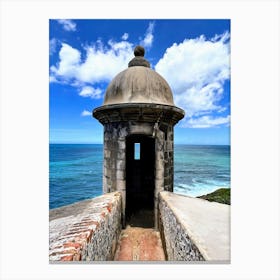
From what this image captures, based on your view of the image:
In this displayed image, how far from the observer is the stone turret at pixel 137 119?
4.26m

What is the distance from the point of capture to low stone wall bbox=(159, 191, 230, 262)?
6.50 ft

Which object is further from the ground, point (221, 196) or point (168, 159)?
point (168, 159)

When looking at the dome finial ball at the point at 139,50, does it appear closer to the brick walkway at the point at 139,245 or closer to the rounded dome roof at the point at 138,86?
the rounded dome roof at the point at 138,86

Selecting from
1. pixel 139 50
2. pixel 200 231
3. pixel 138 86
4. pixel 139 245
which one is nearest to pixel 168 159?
pixel 138 86

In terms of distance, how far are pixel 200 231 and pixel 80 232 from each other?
1170 mm

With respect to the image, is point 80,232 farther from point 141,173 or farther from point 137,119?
point 141,173

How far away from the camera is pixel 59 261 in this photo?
6.31 feet

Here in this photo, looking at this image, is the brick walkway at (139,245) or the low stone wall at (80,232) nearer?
the low stone wall at (80,232)

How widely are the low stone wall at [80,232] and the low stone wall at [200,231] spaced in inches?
34.7

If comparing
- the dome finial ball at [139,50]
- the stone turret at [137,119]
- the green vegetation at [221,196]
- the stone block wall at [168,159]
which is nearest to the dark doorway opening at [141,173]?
the stone block wall at [168,159]

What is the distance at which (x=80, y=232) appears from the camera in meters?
2.13
